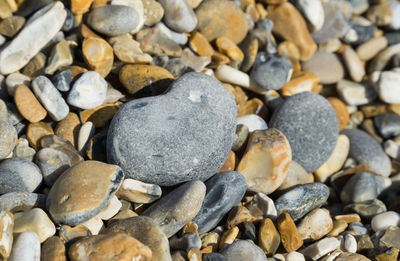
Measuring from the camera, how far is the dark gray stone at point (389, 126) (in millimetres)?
4078

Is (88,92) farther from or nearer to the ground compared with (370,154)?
farther from the ground

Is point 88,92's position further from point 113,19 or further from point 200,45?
point 200,45

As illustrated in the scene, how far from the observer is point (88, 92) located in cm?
304

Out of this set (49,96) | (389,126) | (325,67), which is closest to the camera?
(49,96)

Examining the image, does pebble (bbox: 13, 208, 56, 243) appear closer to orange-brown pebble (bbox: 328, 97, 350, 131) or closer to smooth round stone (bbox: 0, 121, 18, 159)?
smooth round stone (bbox: 0, 121, 18, 159)

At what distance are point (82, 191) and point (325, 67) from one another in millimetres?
2757

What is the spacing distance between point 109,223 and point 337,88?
2.62m

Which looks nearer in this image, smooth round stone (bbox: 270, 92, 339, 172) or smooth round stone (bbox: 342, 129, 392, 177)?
smooth round stone (bbox: 270, 92, 339, 172)

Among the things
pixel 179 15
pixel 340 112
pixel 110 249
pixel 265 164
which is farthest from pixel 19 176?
pixel 340 112

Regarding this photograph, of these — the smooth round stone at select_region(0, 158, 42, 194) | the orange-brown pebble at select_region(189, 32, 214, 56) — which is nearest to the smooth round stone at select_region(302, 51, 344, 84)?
the orange-brown pebble at select_region(189, 32, 214, 56)

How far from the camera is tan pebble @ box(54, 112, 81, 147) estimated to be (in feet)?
10.0

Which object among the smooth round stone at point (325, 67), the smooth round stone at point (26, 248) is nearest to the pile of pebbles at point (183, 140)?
the smooth round stone at point (26, 248)

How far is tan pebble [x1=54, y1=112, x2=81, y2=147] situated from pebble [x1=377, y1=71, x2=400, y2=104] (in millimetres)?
2685

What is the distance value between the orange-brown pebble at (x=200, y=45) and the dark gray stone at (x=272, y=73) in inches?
16.0
